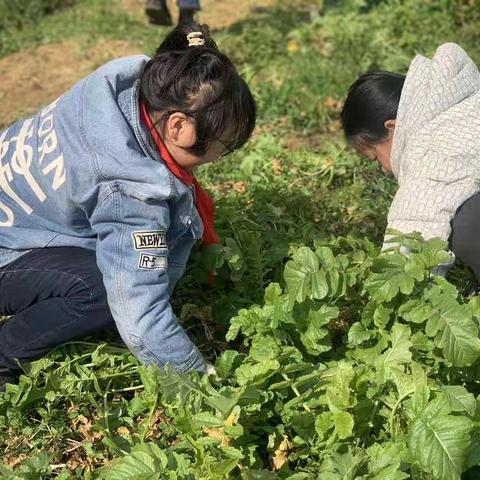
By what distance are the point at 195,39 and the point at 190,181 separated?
1.33 feet

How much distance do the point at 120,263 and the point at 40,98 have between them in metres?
2.98

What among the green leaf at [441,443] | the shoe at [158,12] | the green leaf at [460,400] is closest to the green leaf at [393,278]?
the green leaf at [460,400]

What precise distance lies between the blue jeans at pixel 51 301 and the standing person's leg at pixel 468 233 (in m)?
1.15

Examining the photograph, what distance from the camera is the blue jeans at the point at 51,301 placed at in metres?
2.21

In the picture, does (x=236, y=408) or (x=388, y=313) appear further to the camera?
(x=388, y=313)

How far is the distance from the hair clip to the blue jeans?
2.23 feet

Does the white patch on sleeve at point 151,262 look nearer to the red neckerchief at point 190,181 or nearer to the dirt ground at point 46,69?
the red neckerchief at point 190,181

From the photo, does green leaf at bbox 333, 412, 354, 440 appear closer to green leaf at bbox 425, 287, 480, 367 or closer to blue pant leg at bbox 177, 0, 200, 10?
green leaf at bbox 425, 287, 480, 367

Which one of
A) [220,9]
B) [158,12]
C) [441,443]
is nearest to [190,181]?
[441,443]

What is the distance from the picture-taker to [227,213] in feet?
8.84

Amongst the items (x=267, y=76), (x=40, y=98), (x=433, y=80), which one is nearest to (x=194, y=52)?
A: (x=433, y=80)

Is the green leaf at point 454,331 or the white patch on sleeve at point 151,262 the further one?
the white patch on sleeve at point 151,262

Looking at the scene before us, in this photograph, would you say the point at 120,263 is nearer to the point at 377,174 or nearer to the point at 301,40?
the point at 377,174

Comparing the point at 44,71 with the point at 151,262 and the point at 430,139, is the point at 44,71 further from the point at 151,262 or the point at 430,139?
the point at 151,262
